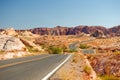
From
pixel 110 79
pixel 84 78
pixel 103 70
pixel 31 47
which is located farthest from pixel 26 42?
pixel 84 78

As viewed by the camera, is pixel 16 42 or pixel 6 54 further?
pixel 16 42

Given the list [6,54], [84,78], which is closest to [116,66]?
[6,54]

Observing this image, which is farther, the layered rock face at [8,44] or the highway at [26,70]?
the layered rock face at [8,44]

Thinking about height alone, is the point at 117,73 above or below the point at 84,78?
below

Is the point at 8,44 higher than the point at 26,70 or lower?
lower

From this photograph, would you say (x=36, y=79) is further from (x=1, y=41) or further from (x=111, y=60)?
(x=1, y=41)

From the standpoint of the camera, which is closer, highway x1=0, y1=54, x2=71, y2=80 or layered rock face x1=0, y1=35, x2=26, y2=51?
highway x1=0, y1=54, x2=71, y2=80

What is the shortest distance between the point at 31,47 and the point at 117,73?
40.6 m

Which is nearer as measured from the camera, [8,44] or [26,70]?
[26,70]

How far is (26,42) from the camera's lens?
7044cm

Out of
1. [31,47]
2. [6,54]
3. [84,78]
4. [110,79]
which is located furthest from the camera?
[31,47]

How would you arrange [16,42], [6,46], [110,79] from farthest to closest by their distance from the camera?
[16,42]
[6,46]
[110,79]

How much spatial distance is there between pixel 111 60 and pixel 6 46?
19.9 m

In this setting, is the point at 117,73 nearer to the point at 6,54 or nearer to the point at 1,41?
the point at 6,54
